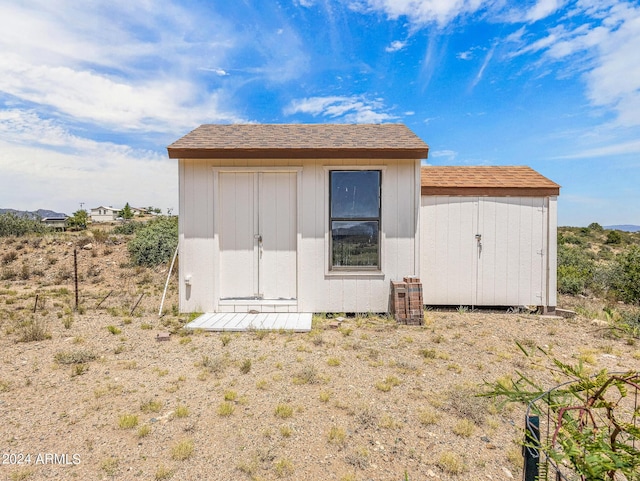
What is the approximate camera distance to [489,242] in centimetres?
608

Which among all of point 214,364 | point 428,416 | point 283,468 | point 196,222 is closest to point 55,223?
point 196,222

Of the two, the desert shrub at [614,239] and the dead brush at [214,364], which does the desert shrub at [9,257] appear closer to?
the dead brush at [214,364]

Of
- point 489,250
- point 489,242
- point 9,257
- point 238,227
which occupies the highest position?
point 238,227

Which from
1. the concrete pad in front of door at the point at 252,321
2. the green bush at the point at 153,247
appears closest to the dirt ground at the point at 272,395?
the concrete pad in front of door at the point at 252,321

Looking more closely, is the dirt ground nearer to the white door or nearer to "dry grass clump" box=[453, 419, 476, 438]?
"dry grass clump" box=[453, 419, 476, 438]

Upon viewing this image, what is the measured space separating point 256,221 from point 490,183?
4765 mm

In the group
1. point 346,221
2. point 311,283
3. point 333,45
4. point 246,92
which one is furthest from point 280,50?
point 311,283

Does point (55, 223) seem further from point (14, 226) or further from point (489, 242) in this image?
point (489, 242)

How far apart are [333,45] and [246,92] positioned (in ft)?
12.2

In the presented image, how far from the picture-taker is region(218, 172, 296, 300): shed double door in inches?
227

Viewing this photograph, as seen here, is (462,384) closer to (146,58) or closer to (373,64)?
(373,64)

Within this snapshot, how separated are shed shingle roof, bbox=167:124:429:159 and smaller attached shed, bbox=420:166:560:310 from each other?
44.0 inches

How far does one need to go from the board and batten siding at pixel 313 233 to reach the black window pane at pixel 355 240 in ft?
0.51

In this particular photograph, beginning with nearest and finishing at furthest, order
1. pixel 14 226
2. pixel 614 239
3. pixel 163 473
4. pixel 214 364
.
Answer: pixel 163 473 < pixel 214 364 < pixel 14 226 < pixel 614 239
